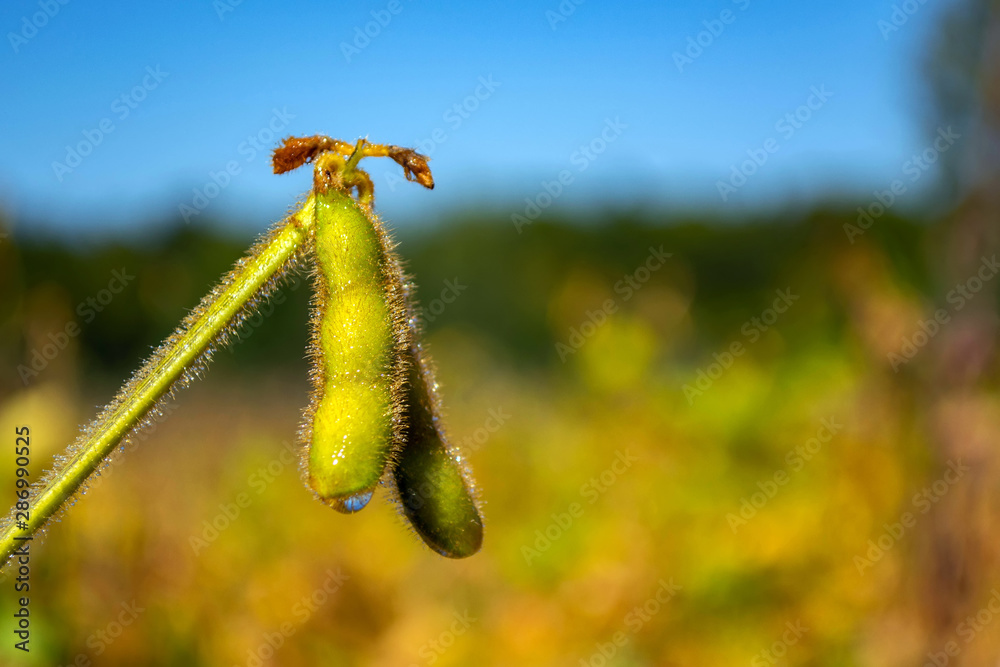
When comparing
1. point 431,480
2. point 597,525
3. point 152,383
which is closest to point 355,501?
point 431,480

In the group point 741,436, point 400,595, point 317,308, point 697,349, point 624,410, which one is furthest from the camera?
point 697,349

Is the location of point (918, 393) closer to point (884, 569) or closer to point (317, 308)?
point (884, 569)

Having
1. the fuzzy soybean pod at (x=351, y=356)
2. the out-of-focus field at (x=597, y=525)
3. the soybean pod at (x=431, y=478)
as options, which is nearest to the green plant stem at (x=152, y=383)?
the fuzzy soybean pod at (x=351, y=356)

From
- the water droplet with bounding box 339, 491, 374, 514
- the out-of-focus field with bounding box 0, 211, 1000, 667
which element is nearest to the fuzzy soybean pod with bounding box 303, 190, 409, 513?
the water droplet with bounding box 339, 491, 374, 514

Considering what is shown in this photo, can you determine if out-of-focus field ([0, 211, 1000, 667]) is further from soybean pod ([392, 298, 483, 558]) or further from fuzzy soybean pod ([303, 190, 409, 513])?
fuzzy soybean pod ([303, 190, 409, 513])

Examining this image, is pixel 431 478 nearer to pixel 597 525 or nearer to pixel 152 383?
pixel 152 383

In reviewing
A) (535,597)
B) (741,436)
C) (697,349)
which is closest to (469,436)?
(741,436)

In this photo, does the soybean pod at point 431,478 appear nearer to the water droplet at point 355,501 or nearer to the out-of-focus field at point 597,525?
the water droplet at point 355,501
